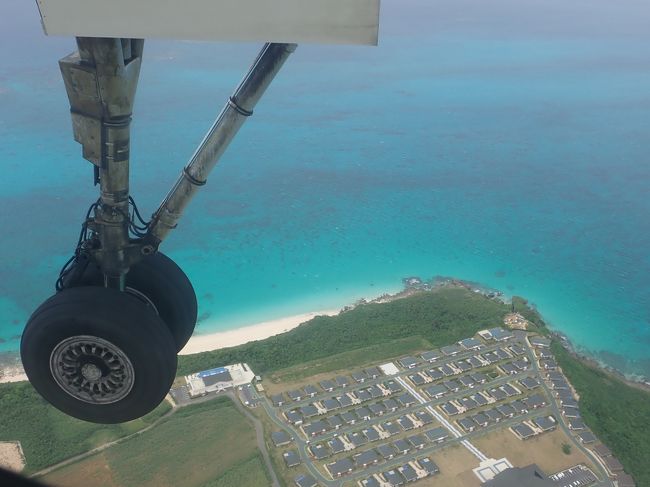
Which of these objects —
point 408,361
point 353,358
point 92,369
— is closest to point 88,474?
Result: point 353,358

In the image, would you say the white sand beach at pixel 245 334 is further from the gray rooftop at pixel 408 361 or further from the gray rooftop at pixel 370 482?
the gray rooftop at pixel 370 482

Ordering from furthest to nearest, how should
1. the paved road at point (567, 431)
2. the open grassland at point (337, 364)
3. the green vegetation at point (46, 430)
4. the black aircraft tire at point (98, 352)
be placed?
the open grassland at point (337, 364)
the green vegetation at point (46, 430)
the paved road at point (567, 431)
the black aircraft tire at point (98, 352)

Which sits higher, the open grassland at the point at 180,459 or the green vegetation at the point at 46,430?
the green vegetation at the point at 46,430

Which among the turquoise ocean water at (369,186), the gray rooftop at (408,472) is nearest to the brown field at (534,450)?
the gray rooftop at (408,472)

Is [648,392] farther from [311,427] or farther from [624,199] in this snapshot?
[624,199]

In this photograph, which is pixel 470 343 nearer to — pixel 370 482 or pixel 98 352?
pixel 370 482

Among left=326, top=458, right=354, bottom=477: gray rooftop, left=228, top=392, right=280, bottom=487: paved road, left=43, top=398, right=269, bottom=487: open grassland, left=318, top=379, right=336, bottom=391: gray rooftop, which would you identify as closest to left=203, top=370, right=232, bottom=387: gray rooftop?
left=228, top=392, right=280, bottom=487: paved road

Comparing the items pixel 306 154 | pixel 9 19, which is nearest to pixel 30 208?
pixel 306 154

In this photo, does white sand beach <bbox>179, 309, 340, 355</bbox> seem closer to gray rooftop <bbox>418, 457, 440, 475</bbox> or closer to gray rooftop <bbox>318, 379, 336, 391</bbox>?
gray rooftop <bbox>318, 379, 336, 391</bbox>
